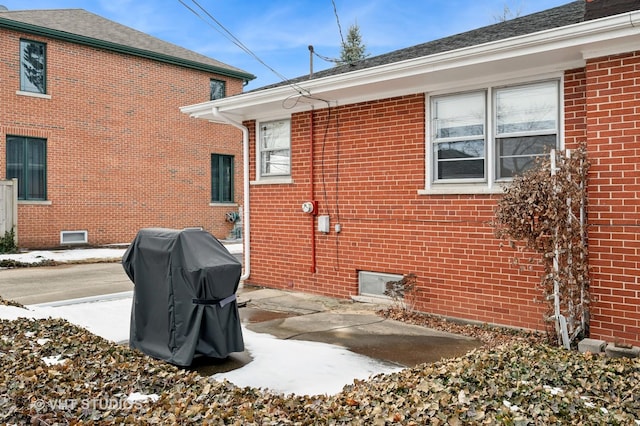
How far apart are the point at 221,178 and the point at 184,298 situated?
17133 millimetres

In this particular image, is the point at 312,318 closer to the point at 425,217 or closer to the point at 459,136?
the point at 425,217

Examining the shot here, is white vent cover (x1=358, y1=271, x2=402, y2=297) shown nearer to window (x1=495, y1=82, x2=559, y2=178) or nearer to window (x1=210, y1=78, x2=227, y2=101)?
window (x1=495, y1=82, x2=559, y2=178)

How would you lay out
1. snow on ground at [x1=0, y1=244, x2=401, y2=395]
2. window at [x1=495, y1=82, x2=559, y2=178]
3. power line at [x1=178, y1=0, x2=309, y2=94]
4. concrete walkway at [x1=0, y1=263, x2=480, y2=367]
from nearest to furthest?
snow on ground at [x1=0, y1=244, x2=401, y2=395], concrete walkway at [x1=0, y1=263, x2=480, y2=367], window at [x1=495, y1=82, x2=559, y2=178], power line at [x1=178, y1=0, x2=309, y2=94]

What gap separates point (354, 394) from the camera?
400cm

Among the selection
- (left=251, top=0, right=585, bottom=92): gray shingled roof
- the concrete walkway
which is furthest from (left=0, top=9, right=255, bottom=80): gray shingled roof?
(left=251, top=0, right=585, bottom=92): gray shingled roof

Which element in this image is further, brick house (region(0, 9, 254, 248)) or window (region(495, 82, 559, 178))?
brick house (region(0, 9, 254, 248))

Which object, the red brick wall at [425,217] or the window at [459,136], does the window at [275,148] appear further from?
the window at [459,136]

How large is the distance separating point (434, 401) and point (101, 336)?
4181mm

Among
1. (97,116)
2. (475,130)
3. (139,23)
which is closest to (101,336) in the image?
(475,130)

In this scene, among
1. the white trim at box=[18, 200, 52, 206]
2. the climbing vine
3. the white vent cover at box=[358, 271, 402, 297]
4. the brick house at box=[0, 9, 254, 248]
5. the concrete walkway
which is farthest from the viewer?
the brick house at box=[0, 9, 254, 248]

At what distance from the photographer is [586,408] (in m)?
3.62

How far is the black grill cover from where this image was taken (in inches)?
197

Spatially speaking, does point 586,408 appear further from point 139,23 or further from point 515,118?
point 139,23

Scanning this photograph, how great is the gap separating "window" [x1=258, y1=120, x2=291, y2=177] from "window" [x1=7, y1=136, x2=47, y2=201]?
32.9ft
